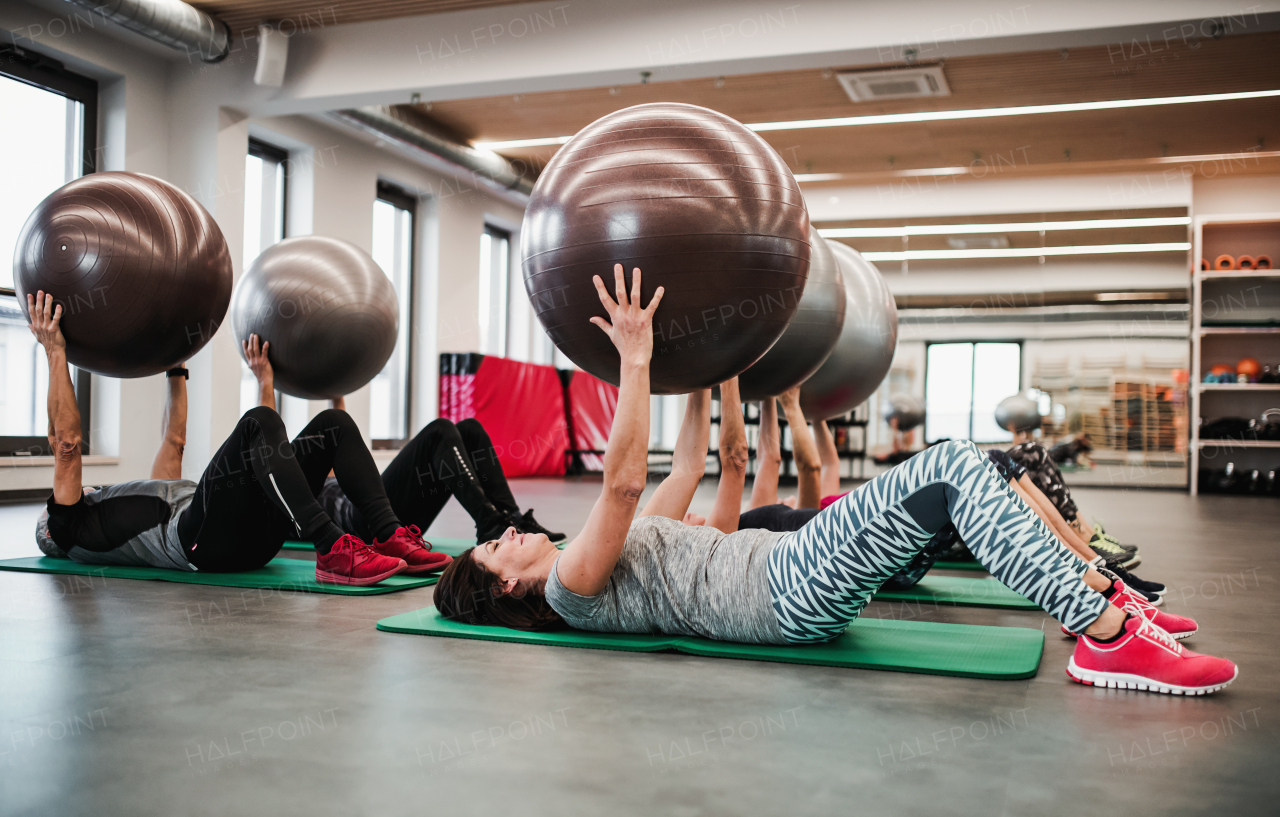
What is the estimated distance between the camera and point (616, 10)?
630 centimetres

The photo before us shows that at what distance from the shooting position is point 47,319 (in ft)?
9.86

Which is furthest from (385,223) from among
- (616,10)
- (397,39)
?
(616,10)

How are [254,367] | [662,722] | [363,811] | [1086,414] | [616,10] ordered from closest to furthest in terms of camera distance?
1. [363,811]
2. [662,722]
3. [254,367]
4. [616,10]
5. [1086,414]

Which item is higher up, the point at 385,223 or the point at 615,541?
the point at 385,223

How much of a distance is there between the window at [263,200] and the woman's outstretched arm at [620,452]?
6656 mm

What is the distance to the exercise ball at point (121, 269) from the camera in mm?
2998

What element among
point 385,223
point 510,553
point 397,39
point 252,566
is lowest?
point 252,566

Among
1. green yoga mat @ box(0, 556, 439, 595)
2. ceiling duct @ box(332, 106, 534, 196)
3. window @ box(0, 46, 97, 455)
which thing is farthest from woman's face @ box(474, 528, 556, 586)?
ceiling duct @ box(332, 106, 534, 196)

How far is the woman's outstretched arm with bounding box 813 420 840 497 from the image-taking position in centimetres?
445

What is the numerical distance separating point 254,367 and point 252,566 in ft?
2.60

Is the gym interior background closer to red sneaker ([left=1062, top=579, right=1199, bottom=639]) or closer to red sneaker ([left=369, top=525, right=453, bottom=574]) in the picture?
red sneaker ([left=1062, top=579, right=1199, bottom=639])

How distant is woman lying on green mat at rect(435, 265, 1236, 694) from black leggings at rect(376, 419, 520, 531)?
4.15 ft

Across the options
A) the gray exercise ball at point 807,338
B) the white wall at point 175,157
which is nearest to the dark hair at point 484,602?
the gray exercise ball at point 807,338

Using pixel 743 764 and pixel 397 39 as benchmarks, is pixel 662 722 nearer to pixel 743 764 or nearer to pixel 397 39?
pixel 743 764
